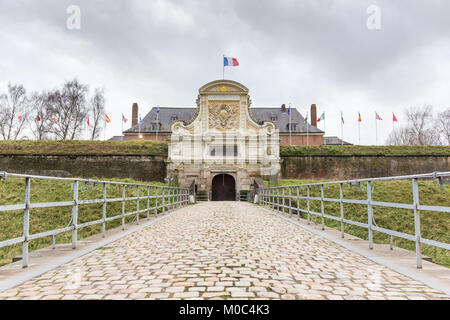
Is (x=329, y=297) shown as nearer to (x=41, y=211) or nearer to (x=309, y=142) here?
(x=41, y=211)

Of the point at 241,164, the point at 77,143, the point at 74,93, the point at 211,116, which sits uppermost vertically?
the point at 74,93

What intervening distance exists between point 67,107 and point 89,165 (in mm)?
10160

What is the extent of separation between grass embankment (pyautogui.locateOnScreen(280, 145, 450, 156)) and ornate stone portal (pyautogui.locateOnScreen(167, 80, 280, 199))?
2100 millimetres

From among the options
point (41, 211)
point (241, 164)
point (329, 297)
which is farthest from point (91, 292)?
point (241, 164)

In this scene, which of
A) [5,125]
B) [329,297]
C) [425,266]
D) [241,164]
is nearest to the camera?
[329,297]

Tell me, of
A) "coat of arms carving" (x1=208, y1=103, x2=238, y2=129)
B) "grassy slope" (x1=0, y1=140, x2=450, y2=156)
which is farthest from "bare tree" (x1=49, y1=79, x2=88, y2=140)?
"coat of arms carving" (x1=208, y1=103, x2=238, y2=129)

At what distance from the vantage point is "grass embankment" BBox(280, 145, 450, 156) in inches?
1022

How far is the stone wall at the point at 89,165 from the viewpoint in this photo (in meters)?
25.1

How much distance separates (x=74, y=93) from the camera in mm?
31688

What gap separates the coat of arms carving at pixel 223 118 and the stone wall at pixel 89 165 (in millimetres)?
5508

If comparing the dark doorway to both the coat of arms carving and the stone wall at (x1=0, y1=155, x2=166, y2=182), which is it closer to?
the coat of arms carving

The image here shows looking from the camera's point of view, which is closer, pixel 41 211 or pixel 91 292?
pixel 91 292
